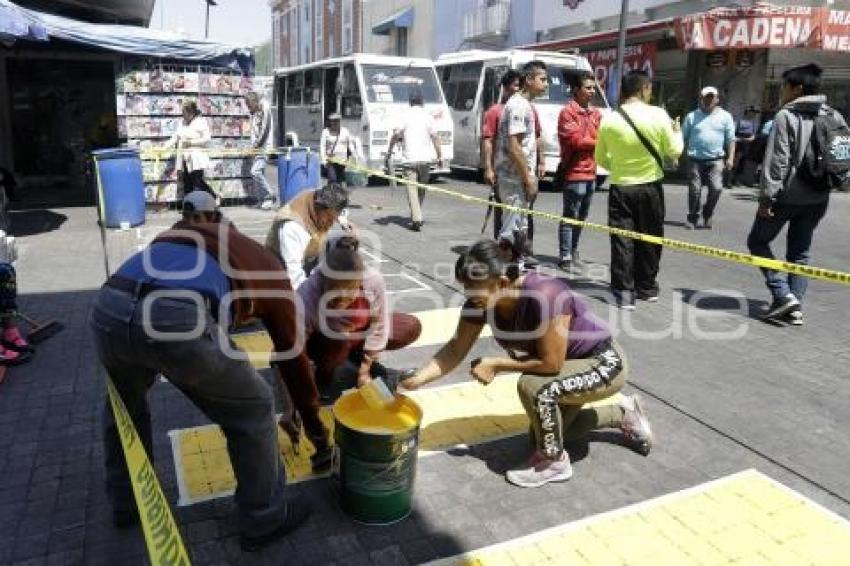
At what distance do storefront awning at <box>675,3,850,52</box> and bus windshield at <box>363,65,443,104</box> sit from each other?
6647 millimetres

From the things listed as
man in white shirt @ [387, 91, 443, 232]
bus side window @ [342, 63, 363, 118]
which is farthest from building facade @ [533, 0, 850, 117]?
man in white shirt @ [387, 91, 443, 232]

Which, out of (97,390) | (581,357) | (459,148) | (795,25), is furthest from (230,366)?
(795,25)

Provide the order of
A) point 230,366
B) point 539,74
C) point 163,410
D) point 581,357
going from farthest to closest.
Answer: point 539,74 → point 163,410 → point 581,357 → point 230,366

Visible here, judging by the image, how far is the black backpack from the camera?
557cm

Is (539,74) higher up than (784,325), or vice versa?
(539,74)

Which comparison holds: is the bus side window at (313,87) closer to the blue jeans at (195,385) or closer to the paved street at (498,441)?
the paved street at (498,441)

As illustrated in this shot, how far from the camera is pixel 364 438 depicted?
298 cm

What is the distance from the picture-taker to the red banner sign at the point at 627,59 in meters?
19.1

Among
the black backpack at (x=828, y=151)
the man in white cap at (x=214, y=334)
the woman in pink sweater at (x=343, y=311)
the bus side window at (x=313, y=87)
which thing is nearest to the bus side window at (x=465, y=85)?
the bus side window at (x=313, y=87)

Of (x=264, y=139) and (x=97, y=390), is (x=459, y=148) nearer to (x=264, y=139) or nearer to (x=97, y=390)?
(x=264, y=139)

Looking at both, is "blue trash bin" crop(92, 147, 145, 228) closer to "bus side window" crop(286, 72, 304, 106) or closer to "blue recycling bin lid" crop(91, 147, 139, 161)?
"blue recycling bin lid" crop(91, 147, 139, 161)

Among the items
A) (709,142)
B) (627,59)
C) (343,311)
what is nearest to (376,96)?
(709,142)

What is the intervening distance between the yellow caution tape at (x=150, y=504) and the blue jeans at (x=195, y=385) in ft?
0.48

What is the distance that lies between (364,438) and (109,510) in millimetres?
1292
